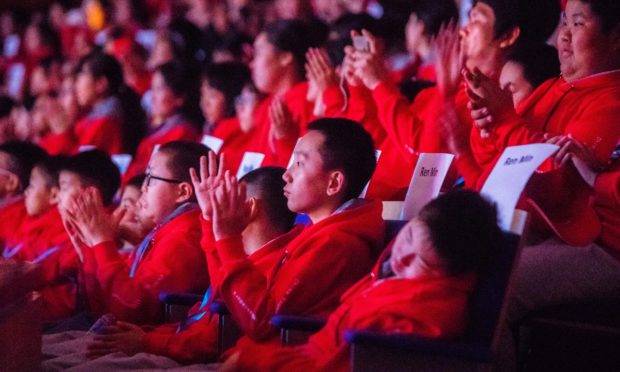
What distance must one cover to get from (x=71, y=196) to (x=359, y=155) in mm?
1608

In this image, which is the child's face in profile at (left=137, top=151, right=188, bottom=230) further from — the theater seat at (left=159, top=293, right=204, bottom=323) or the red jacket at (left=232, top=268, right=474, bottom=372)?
the red jacket at (left=232, top=268, right=474, bottom=372)

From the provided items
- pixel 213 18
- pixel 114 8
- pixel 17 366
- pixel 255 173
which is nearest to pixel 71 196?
pixel 255 173

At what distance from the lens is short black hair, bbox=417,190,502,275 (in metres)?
2.34

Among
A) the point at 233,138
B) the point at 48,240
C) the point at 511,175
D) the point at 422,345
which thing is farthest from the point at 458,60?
the point at 48,240

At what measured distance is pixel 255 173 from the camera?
127 inches

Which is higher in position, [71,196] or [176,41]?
[176,41]

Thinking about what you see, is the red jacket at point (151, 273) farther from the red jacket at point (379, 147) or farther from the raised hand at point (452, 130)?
the raised hand at point (452, 130)

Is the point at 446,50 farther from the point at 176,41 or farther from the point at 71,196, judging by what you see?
the point at 176,41

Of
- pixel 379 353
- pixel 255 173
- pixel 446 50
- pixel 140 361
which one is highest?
pixel 446 50

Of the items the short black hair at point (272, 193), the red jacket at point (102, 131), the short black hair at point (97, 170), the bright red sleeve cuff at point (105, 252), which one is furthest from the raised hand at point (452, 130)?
the red jacket at point (102, 131)

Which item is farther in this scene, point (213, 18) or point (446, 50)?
point (213, 18)

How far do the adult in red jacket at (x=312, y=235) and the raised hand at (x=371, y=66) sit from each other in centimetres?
72

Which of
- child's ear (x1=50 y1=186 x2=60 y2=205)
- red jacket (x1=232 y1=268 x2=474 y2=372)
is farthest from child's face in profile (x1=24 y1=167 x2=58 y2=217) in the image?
red jacket (x1=232 y1=268 x2=474 y2=372)

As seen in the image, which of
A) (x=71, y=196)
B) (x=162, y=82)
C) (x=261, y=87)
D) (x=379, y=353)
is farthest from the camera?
(x=162, y=82)
